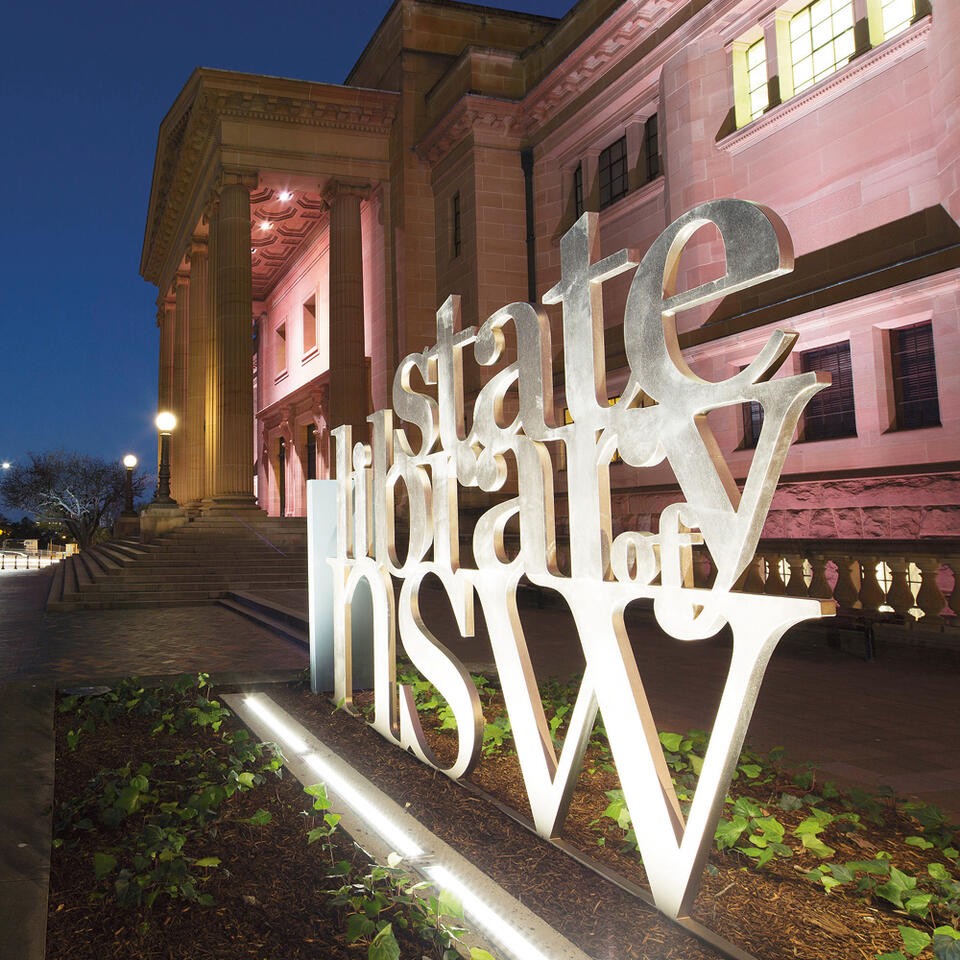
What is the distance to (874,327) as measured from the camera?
1244cm

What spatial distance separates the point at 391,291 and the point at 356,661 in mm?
20225

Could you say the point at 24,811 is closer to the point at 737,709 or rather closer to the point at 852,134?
the point at 737,709

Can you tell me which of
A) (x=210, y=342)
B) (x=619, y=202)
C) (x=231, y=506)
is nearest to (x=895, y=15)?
(x=619, y=202)

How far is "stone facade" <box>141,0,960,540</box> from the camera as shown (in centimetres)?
1197

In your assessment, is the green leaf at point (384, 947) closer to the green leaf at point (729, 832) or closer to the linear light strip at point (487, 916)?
the linear light strip at point (487, 916)

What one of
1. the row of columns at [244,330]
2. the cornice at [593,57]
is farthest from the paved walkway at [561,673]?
the cornice at [593,57]

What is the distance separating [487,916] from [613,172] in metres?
18.8

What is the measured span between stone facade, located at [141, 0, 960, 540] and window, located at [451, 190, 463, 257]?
78 mm

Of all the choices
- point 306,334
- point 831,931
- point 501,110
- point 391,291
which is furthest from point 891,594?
point 306,334

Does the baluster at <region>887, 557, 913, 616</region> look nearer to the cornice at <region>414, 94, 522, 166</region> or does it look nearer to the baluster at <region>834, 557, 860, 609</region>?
the baluster at <region>834, 557, 860, 609</region>

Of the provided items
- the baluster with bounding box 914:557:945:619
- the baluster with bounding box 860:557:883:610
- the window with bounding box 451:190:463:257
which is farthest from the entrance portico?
the baluster with bounding box 914:557:945:619

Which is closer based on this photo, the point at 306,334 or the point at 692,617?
the point at 692,617

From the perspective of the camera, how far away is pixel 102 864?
3.27m

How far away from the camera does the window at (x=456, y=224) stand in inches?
899
